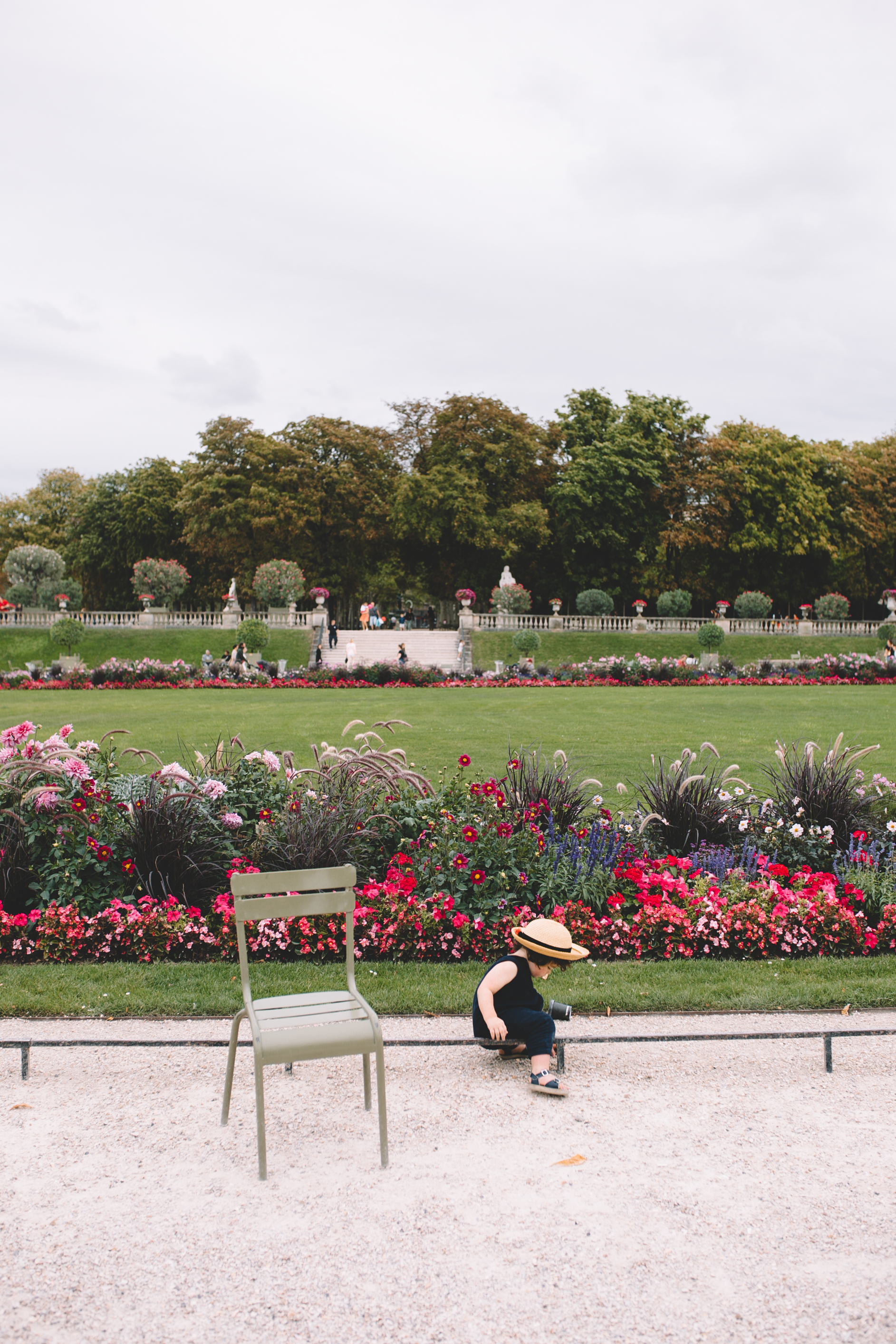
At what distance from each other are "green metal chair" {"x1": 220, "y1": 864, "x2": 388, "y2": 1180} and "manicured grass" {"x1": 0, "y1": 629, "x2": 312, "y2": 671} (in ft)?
111

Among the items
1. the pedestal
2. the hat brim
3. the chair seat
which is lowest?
the chair seat

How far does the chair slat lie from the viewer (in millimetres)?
4031

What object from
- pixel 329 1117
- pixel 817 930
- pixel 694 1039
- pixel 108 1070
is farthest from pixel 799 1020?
pixel 108 1070

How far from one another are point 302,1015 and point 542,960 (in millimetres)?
1240

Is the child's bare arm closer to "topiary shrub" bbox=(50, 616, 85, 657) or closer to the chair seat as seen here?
the chair seat

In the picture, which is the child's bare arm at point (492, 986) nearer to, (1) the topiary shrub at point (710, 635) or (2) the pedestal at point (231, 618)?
(1) the topiary shrub at point (710, 635)

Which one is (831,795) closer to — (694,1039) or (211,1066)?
(694,1039)

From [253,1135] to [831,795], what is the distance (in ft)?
18.4

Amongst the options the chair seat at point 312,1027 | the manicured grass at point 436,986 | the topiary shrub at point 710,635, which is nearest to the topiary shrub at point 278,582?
the topiary shrub at point 710,635

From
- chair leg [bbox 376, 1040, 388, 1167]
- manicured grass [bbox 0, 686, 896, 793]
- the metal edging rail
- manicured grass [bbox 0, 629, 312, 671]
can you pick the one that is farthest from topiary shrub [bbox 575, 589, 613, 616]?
chair leg [bbox 376, 1040, 388, 1167]

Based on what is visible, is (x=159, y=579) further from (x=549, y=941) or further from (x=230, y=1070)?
(x=230, y=1070)

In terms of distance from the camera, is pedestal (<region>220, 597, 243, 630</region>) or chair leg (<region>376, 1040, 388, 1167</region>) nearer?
chair leg (<region>376, 1040, 388, 1167</region>)

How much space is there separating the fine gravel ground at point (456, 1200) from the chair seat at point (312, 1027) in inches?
17.1

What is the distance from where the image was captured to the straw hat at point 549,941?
4.54 metres
